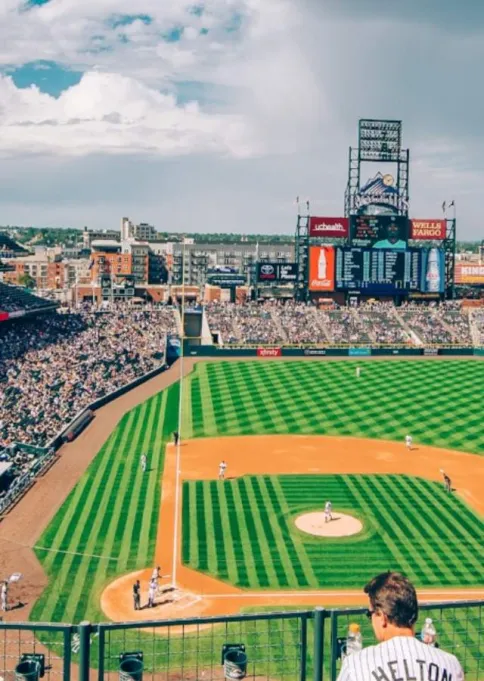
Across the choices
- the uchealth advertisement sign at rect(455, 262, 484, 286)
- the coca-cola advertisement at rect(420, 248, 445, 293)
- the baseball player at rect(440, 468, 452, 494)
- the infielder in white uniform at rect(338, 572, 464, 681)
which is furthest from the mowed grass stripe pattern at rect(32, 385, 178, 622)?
the uchealth advertisement sign at rect(455, 262, 484, 286)

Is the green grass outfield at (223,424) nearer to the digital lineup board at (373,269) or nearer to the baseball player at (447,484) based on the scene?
the baseball player at (447,484)

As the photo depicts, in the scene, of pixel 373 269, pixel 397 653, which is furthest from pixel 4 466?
pixel 373 269

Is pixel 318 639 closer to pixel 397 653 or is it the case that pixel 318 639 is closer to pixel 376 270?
pixel 397 653

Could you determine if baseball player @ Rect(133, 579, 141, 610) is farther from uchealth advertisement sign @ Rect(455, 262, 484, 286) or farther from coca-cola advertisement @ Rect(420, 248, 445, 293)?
uchealth advertisement sign @ Rect(455, 262, 484, 286)

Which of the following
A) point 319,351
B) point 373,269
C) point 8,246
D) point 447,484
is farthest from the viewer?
point 373,269

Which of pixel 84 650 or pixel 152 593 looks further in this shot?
pixel 152 593

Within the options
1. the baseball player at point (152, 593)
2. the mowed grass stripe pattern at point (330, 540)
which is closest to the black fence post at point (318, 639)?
the baseball player at point (152, 593)

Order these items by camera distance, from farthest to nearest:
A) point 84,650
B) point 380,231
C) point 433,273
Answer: point 433,273
point 380,231
point 84,650
